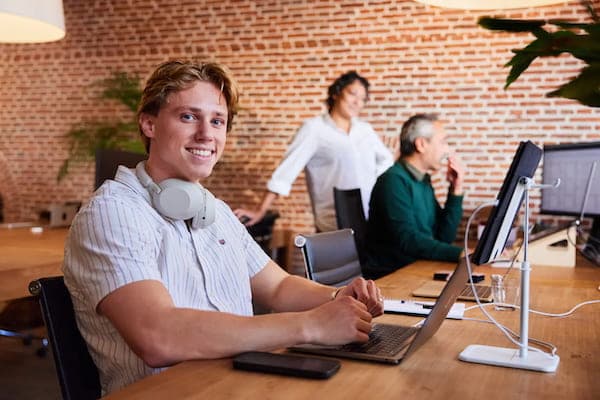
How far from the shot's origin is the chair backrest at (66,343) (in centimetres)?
154

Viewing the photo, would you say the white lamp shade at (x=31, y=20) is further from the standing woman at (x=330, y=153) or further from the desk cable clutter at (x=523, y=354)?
the desk cable clutter at (x=523, y=354)

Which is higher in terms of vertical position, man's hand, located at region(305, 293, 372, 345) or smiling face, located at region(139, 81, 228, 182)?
smiling face, located at region(139, 81, 228, 182)

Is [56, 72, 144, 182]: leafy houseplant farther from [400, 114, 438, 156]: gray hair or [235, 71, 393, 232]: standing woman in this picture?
[400, 114, 438, 156]: gray hair

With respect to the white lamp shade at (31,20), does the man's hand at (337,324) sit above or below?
below

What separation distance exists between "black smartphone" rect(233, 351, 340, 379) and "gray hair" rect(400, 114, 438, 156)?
2497 millimetres

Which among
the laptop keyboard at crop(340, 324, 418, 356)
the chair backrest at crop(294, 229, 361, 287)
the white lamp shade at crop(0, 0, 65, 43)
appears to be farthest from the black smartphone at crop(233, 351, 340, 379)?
the white lamp shade at crop(0, 0, 65, 43)

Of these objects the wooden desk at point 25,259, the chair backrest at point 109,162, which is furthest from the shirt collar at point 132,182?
the chair backrest at point 109,162

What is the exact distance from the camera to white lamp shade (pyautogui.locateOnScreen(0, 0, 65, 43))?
117 inches

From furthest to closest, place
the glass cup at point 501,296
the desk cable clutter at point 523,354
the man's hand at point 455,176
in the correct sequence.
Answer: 1. the man's hand at point 455,176
2. the glass cup at point 501,296
3. the desk cable clutter at point 523,354

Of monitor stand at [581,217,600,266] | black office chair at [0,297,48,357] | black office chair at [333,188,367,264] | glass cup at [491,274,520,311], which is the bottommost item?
black office chair at [0,297,48,357]

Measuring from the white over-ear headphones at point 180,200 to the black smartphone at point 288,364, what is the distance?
442 millimetres

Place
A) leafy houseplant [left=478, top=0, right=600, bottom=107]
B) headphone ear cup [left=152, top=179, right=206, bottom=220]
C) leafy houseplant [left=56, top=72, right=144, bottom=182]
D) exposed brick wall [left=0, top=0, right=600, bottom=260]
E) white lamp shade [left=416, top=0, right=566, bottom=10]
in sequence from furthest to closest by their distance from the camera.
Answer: leafy houseplant [left=56, top=72, right=144, bottom=182] → exposed brick wall [left=0, top=0, right=600, bottom=260] → white lamp shade [left=416, top=0, right=566, bottom=10] → headphone ear cup [left=152, top=179, right=206, bottom=220] → leafy houseplant [left=478, top=0, right=600, bottom=107]

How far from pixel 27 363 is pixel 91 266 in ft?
10.6

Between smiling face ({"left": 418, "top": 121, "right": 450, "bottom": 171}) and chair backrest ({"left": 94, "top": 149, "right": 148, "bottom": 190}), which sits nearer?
chair backrest ({"left": 94, "top": 149, "right": 148, "bottom": 190})
